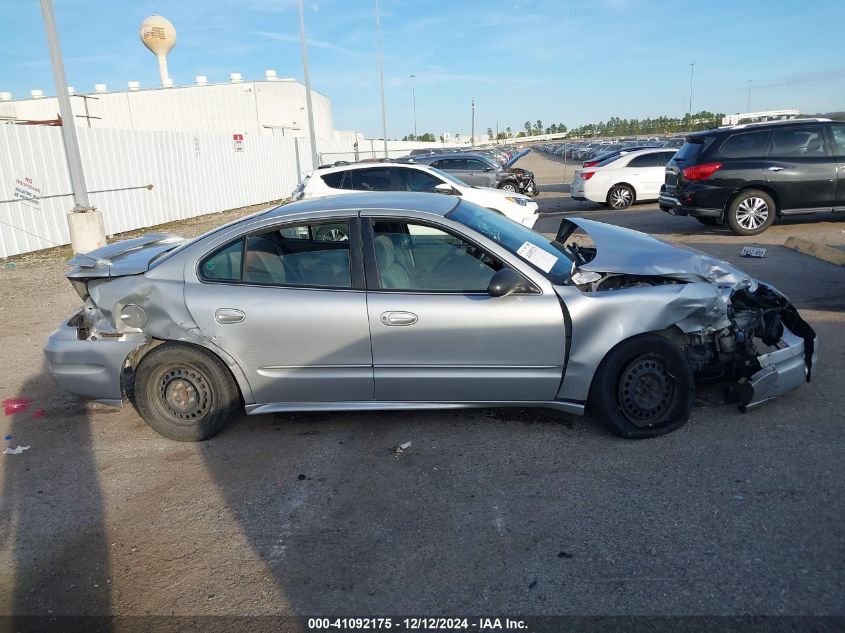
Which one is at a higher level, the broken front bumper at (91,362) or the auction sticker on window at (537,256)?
the auction sticker on window at (537,256)

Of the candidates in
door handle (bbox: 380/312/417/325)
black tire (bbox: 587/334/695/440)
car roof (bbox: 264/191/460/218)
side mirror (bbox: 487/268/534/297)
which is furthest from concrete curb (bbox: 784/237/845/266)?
door handle (bbox: 380/312/417/325)

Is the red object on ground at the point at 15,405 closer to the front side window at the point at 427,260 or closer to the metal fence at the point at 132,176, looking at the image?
the front side window at the point at 427,260

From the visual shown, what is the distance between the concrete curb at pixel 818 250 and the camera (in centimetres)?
883

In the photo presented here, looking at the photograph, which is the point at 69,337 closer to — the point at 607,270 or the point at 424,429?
the point at 424,429

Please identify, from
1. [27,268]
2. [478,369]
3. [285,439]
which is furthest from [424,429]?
[27,268]

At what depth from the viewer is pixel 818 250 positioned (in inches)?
371

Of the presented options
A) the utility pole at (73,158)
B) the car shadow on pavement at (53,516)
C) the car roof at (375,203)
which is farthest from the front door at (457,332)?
the utility pole at (73,158)

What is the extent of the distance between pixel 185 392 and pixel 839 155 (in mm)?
11322

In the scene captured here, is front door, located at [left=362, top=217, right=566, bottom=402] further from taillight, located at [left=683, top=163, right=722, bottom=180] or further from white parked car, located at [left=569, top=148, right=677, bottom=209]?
white parked car, located at [left=569, top=148, right=677, bottom=209]

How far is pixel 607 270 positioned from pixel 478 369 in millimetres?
1098

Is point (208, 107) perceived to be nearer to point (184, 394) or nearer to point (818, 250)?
point (818, 250)

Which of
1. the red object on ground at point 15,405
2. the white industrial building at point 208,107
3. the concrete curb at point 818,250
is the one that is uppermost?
the white industrial building at point 208,107

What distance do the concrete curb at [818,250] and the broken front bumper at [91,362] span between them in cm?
894

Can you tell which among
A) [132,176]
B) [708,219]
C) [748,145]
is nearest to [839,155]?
[748,145]
